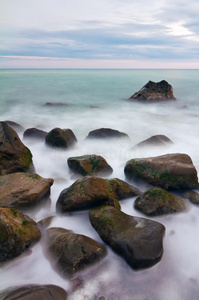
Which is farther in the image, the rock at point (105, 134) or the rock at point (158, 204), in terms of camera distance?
the rock at point (105, 134)

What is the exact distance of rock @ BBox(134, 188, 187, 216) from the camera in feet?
13.7

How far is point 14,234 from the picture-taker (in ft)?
10.5

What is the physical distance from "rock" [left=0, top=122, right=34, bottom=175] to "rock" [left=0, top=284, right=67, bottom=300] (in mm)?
2720

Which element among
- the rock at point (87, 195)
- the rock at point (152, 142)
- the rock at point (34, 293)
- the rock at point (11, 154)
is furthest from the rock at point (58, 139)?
the rock at point (34, 293)

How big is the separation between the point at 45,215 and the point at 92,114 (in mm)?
9953

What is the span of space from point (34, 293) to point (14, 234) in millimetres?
859

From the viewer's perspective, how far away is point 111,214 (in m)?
3.70

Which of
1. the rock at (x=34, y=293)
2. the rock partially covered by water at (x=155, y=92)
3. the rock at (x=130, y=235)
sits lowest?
the rock at (x=34, y=293)

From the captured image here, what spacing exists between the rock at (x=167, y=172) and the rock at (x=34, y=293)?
291 cm

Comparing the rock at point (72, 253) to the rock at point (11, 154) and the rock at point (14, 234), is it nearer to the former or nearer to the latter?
the rock at point (14, 234)

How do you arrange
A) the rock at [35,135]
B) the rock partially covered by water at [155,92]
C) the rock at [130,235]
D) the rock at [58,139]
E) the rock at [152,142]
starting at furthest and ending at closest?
the rock partially covered by water at [155,92] → the rock at [35,135] → the rock at [152,142] → the rock at [58,139] → the rock at [130,235]

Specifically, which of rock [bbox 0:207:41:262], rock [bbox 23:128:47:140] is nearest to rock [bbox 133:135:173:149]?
rock [bbox 23:128:47:140]

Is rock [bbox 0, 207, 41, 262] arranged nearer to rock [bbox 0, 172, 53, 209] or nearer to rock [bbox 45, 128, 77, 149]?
rock [bbox 0, 172, 53, 209]

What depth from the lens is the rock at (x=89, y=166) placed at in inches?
215
